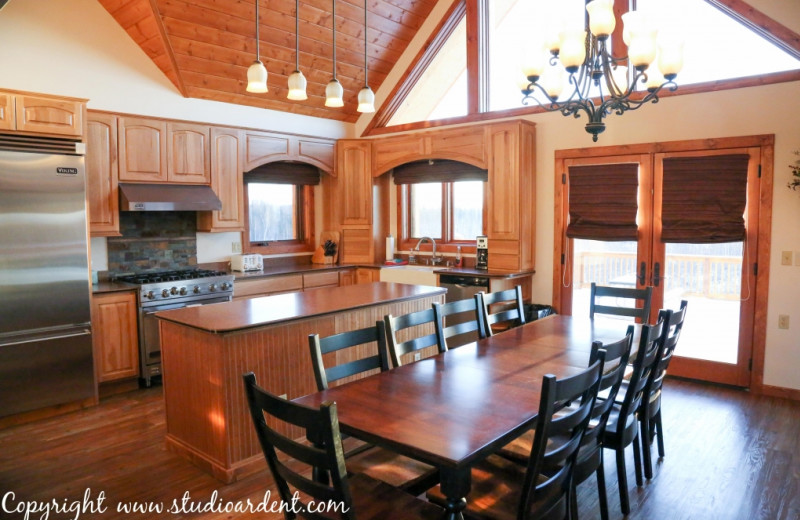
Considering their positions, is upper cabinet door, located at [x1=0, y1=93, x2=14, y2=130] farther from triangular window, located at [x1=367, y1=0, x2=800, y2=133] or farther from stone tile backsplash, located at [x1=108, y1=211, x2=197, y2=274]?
triangular window, located at [x1=367, y1=0, x2=800, y2=133]

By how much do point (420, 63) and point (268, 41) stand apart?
1.81 m

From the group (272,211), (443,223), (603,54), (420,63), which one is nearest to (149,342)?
(272,211)

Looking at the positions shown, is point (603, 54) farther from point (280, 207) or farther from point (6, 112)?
point (280, 207)

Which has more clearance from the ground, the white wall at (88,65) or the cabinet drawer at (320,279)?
the white wall at (88,65)

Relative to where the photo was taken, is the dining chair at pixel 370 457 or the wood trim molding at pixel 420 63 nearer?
the dining chair at pixel 370 457

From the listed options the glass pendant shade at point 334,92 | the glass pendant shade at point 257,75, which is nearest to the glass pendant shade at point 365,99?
the glass pendant shade at point 334,92

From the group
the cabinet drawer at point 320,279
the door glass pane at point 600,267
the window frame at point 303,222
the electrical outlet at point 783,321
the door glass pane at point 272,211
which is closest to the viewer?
the electrical outlet at point 783,321

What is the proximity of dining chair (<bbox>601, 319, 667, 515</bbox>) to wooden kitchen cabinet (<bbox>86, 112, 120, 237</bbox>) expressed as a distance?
420 centimetres

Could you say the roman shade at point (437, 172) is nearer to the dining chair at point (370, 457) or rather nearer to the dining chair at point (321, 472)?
the dining chair at point (370, 457)

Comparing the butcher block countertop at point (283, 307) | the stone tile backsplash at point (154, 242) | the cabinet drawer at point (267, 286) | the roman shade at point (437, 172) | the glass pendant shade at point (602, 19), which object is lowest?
the cabinet drawer at point (267, 286)

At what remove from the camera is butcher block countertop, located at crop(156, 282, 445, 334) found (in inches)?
115

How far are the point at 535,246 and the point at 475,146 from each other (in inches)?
47.0

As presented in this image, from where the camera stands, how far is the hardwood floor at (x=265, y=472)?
2.68 meters

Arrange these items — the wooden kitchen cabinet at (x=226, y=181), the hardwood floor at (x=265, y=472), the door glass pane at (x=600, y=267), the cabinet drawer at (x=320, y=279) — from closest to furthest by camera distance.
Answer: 1. the hardwood floor at (x=265, y=472)
2. the door glass pane at (x=600, y=267)
3. the wooden kitchen cabinet at (x=226, y=181)
4. the cabinet drawer at (x=320, y=279)
